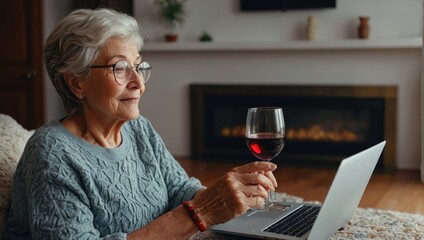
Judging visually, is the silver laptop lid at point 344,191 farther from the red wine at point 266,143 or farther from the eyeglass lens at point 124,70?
the eyeglass lens at point 124,70

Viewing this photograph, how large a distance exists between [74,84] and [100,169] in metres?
0.23

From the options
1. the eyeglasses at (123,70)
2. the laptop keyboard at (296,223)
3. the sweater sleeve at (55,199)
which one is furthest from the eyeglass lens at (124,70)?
the laptop keyboard at (296,223)

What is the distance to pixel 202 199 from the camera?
1455 mm

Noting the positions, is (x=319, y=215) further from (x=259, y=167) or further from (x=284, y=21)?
(x=284, y=21)

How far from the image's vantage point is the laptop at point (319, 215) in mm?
1271

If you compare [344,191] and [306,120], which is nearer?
[344,191]

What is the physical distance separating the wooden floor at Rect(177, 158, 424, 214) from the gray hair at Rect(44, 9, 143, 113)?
8.05 ft

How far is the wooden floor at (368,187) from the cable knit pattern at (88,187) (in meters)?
2.18

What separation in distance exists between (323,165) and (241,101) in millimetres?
853

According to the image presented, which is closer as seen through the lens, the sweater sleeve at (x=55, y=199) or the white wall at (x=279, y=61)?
the sweater sleeve at (x=55, y=199)

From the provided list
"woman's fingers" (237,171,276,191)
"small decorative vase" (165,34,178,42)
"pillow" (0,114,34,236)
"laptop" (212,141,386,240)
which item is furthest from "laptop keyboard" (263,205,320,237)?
"small decorative vase" (165,34,178,42)

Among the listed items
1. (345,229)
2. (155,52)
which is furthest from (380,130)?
(345,229)

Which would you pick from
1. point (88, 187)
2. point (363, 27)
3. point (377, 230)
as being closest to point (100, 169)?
point (88, 187)

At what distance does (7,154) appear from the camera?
1737 mm
